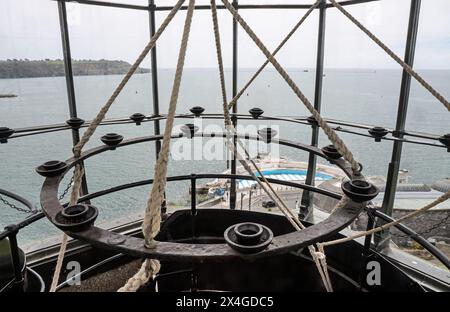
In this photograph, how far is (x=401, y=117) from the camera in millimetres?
2557

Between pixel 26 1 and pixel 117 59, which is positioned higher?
pixel 26 1

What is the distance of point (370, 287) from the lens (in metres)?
2.44

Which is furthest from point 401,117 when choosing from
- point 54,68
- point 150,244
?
point 54,68

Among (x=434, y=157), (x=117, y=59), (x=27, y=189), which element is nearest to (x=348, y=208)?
(x=117, y=59)

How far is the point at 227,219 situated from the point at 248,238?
271 centimetres

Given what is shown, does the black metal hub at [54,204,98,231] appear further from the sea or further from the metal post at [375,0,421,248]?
the sea

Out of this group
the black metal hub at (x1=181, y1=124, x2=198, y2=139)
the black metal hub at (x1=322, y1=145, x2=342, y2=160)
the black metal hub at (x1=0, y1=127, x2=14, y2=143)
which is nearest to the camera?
the black metal hub at (x1=322, y1=145, x2=342, y2=160)

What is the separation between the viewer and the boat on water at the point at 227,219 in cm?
86

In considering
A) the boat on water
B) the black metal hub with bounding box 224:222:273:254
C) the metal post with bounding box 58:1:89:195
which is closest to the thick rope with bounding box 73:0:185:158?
the boat on water

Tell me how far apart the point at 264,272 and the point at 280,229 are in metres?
0.49

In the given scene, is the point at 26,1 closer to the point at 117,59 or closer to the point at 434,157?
the point at 117,59

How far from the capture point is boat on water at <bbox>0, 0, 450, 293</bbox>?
33.8 inches

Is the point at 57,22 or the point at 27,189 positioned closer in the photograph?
the point at 57,22

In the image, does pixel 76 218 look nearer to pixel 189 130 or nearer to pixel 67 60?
pixel 189 130
